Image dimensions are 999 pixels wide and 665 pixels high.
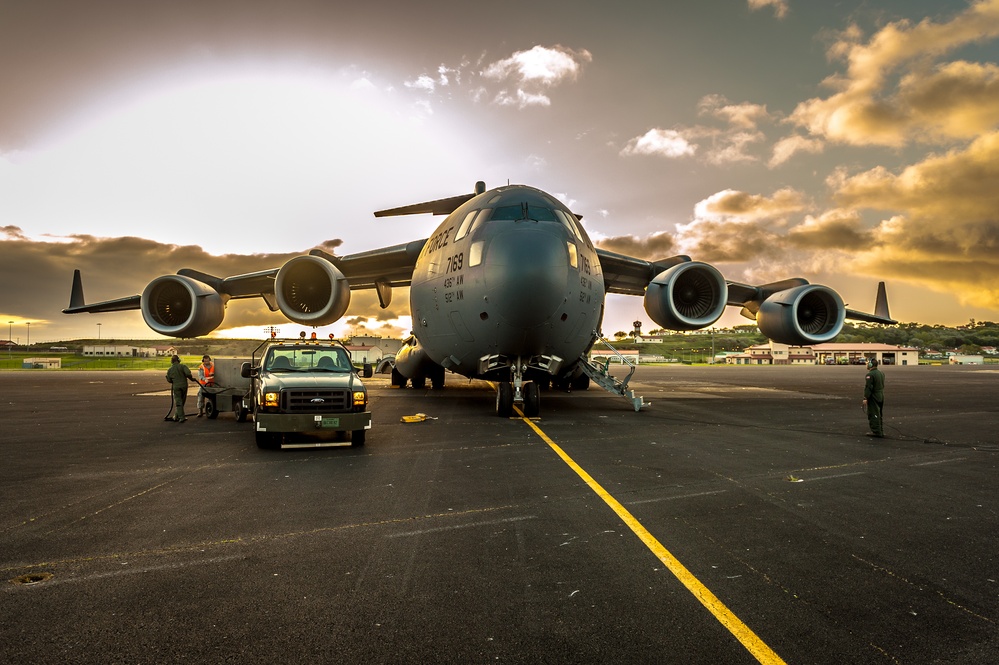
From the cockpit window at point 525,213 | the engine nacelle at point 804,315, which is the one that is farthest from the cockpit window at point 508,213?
the engine nacelle at point 804,315

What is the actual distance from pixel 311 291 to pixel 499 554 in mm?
14571

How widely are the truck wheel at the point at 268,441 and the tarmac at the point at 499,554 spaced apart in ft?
0.74

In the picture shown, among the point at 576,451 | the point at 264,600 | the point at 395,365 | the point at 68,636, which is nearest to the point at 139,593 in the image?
the point at 68,636

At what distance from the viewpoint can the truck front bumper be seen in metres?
8.59

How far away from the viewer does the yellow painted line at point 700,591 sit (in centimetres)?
280

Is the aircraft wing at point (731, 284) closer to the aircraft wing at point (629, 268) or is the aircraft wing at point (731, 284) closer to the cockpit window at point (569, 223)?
the aircraft wing at point (629, 268)

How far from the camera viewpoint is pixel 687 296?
17359 mm

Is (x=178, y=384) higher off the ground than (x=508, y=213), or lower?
lower

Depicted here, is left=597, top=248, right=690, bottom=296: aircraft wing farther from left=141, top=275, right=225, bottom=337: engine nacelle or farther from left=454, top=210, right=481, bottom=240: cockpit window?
left=141, top=275, right=225, bottom=337: engine nacelle

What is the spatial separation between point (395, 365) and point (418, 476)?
1548cm

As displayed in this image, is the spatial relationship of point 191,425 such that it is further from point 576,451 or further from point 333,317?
point 576,451

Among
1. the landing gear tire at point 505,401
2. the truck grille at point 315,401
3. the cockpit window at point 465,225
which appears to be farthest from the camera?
the landing gear tire at point 505,401

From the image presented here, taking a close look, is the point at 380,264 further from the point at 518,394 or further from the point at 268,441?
the point at 268,441

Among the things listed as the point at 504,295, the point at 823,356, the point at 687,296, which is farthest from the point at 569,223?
the point at 823,356
